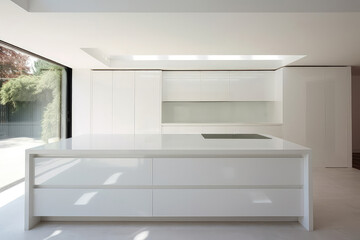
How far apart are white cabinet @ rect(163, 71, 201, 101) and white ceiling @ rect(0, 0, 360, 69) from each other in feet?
6.21

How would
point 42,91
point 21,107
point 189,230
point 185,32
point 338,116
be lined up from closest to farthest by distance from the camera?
1. point 189,230
2. point 185,32
3. point 21,107
4. point 42,91
5. point 338,116

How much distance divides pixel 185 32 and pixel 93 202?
90.7 inches

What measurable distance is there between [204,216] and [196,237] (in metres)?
0.24

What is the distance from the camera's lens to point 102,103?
6230 mm

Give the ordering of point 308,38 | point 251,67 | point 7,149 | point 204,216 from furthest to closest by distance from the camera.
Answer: point 251,67 → point 7,149 → point 308,38 → point 204,216

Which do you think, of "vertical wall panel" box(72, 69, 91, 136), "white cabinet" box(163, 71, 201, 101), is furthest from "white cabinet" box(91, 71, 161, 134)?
"white cabinet" box(163, 71, 201, 101)

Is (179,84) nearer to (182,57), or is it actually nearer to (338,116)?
A: (182,57)

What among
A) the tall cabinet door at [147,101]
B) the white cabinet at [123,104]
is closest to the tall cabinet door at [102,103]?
the white cabinet at [123,104]

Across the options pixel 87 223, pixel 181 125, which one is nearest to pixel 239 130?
pixel 181 125

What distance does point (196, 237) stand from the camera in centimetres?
242

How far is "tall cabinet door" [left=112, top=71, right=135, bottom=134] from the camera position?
246 inches

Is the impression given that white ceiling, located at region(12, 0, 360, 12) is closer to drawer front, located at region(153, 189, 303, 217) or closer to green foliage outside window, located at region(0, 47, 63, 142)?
drawer front, located at region(153, 189, 303, 217)

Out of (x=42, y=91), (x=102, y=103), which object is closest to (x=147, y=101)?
(x=102, y=103)

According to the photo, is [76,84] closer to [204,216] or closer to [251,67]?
[251,67]
